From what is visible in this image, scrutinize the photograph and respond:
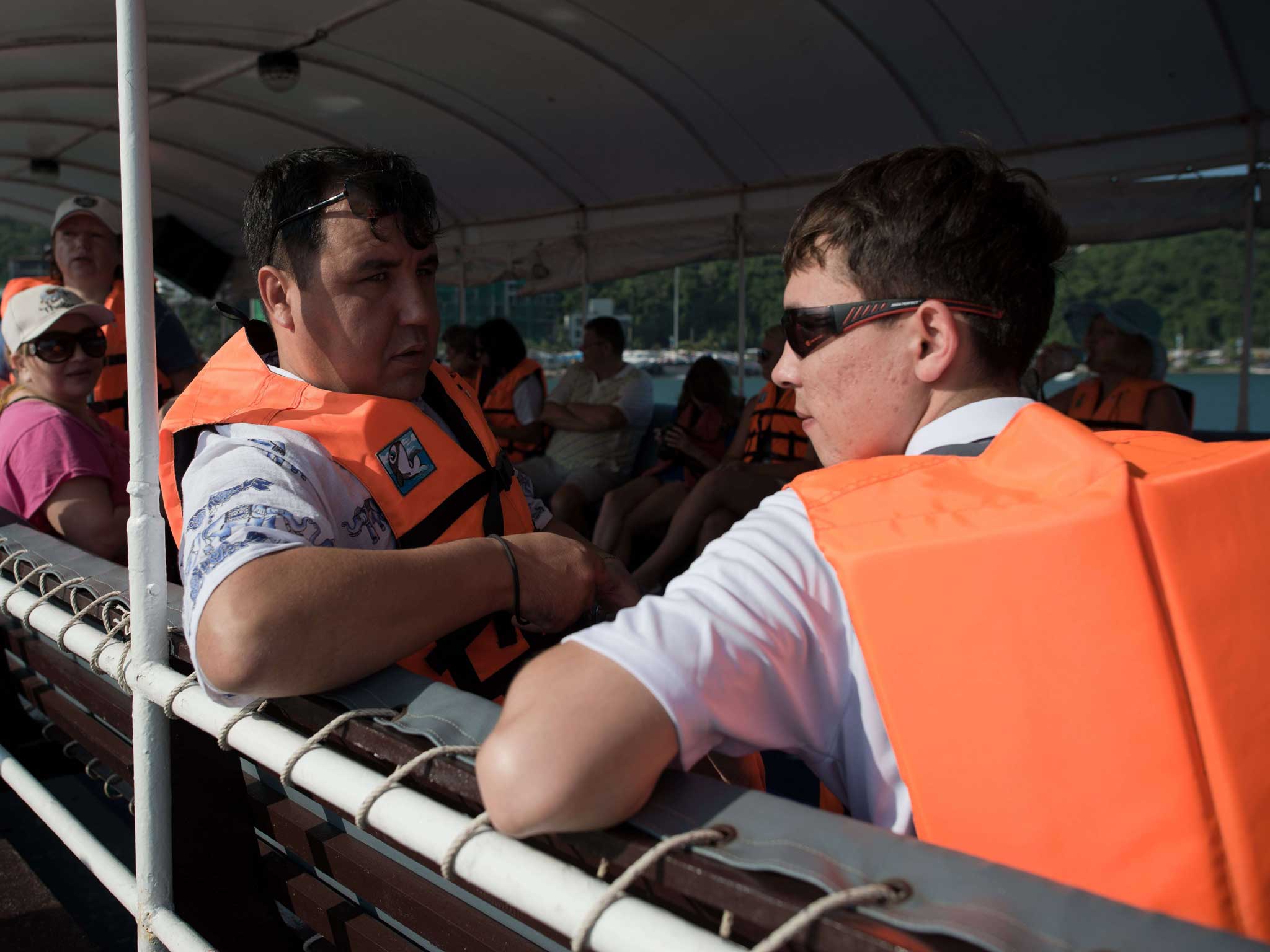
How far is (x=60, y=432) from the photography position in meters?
2.83

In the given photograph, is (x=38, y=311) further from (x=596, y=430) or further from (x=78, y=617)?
(x=596, y=430)

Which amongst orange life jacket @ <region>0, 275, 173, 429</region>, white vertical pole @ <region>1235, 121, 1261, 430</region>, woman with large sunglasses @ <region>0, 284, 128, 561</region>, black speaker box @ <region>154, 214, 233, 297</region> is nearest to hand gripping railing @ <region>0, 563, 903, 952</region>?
woman with large sunglasses @ <region>0, 284, 128, 561</region>

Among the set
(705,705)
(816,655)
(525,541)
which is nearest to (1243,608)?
(816,655)

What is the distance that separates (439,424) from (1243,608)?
1461 mm

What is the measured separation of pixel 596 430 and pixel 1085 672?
5.76 m

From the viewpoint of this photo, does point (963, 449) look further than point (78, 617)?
No

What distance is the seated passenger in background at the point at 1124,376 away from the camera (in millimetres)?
5191

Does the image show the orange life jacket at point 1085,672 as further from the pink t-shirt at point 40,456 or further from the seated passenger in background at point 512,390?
the seated passenger in background at point 512,390

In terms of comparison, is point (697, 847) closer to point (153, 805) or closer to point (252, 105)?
point (153, 805)

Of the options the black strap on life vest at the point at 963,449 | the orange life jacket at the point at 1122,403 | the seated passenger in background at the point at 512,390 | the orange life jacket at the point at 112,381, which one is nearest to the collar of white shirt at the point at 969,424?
the black strap on life vest at the point at 963,449

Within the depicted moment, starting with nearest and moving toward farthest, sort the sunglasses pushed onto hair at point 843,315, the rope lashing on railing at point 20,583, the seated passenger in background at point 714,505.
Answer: the sunglasses pushed onto hair at point 843,315 → the rope lashing on railing at point 20,583 → the seated passenger in background at point 714,505

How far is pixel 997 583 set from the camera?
87 centimetres

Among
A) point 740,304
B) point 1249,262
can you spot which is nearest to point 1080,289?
point 740,304

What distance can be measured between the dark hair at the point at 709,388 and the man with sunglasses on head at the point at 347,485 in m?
4.36
